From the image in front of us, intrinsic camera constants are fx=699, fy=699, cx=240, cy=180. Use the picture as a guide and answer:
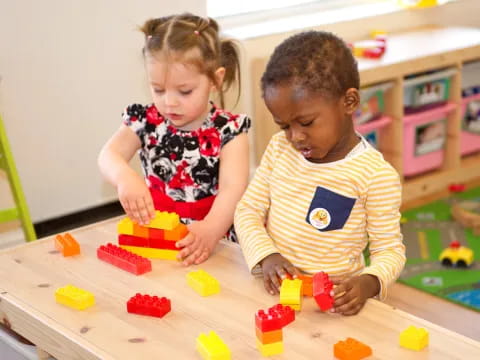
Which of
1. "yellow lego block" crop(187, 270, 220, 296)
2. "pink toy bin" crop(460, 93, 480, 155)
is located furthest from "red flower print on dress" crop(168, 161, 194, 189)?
"pink toy bin" crop(460, 93, 480, 155)

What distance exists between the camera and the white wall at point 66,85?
2328 mm

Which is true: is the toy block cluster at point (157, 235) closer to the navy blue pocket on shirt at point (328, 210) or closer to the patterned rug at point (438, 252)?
the navy blue pocket on shirt at point (328, 210)

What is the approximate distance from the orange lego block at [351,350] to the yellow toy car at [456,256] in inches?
56.9

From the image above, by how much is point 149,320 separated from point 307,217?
1.07ft

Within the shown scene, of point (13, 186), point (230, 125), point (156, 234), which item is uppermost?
point (230, 125)

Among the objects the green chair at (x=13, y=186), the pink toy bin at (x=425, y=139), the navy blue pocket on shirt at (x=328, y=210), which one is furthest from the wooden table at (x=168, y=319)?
the pink toy bin at (x=425, y=139)

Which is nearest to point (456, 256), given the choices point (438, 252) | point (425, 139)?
point (438, 252)

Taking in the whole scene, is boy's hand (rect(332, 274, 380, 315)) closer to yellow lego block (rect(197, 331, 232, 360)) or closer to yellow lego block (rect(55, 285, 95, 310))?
yellow lego block (rect(197, 331, 232, 360))

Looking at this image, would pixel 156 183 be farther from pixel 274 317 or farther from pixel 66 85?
pixel 66 85

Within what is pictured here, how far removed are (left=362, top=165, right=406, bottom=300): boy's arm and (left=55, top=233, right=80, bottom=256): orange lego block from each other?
57 centimetres

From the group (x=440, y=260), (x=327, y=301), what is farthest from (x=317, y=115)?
(x=440, y=260)

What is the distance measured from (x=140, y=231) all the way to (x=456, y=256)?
52.9 inches

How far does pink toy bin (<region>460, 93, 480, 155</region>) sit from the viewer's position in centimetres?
313

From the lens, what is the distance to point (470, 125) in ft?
10.4
